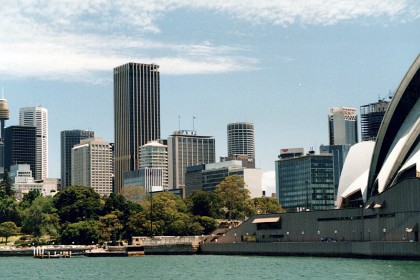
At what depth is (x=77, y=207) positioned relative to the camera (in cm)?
16262

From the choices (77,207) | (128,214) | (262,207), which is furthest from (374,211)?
(77,207)

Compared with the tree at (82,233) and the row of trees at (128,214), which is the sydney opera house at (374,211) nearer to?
the row of trees at (128,214)

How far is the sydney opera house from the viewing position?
282 ft

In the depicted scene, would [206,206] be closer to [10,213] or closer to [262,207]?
[262,207]

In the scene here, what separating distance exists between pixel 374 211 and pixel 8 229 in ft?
313

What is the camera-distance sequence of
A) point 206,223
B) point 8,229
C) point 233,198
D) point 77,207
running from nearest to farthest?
point 206,223
point 77,207
point 233,198
point 8,229

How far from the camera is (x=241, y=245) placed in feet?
387

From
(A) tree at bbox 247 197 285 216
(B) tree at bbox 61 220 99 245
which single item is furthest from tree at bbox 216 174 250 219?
(B) tree at bbox 61 220 99 245

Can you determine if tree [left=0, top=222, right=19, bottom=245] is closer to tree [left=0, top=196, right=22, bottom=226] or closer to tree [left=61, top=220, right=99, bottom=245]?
tree [left=0, top=196, right=22, bottom=226]

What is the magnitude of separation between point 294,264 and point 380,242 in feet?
29.0

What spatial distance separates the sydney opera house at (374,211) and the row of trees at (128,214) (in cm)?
3207

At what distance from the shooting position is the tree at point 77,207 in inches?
6388

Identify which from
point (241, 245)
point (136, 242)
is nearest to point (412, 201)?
point (241, 245)

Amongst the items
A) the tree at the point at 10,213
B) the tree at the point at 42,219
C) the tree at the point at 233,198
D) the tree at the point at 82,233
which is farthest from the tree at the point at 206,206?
the tree at the point at 10,213
